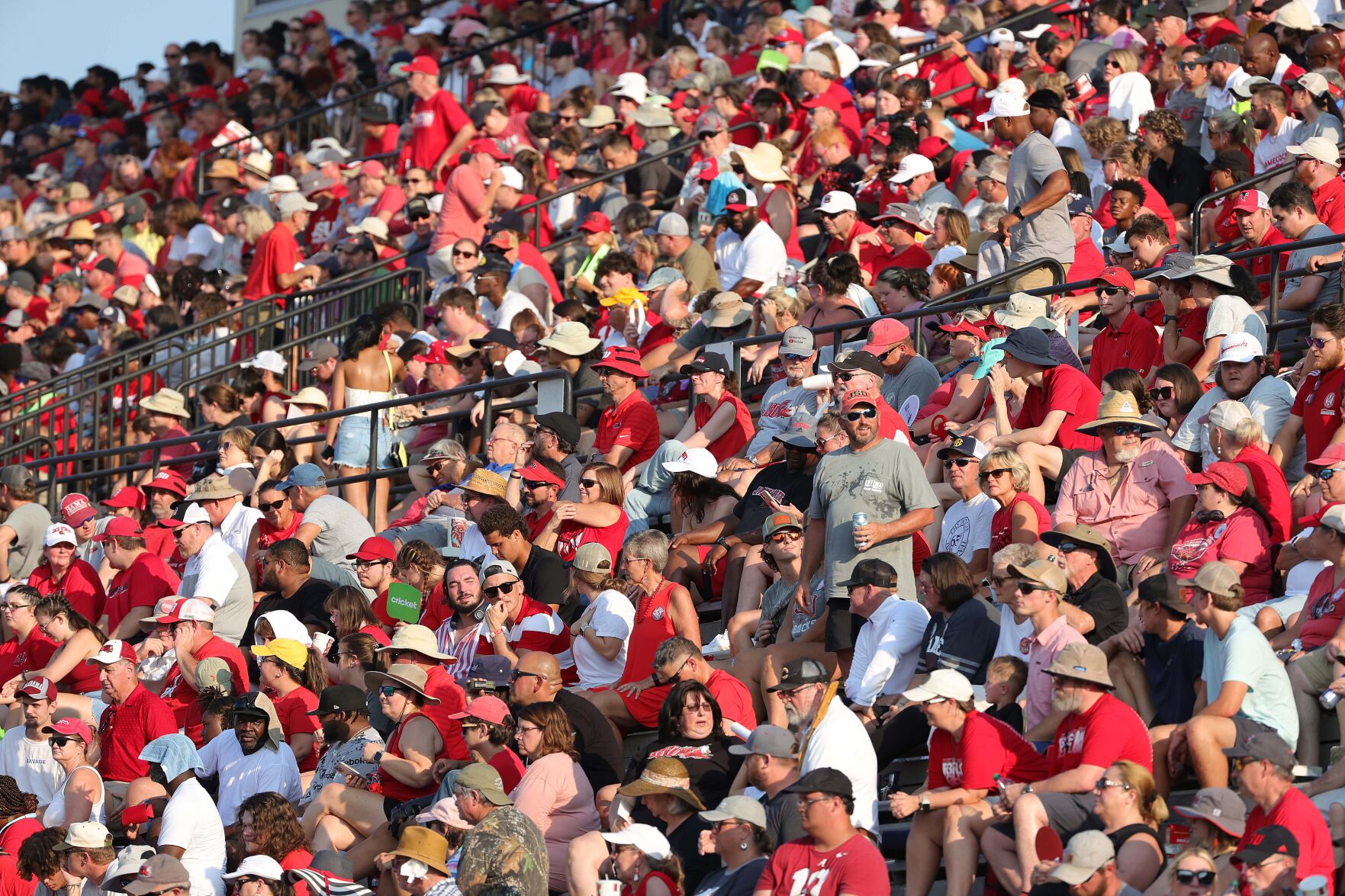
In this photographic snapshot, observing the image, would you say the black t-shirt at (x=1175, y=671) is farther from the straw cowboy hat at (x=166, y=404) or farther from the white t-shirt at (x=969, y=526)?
the straw cowboy hat at (x=166, y=404)

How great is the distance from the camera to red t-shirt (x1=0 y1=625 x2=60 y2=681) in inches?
552

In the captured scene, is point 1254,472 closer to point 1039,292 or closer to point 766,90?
point 1039,292

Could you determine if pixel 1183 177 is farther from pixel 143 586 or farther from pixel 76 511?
pixel 76 511

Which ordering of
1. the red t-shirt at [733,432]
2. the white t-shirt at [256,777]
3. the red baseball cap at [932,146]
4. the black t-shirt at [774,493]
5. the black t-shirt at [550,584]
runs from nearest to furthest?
the white t-shirt at [256,777] < the black t-shirt at [774,493] < the black t-shirt at [550,584] < the red t-shirt at [733,432] < the red baseball cap at [932,146]

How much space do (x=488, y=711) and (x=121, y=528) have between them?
4566mm

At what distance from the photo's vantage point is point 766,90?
61.0ft

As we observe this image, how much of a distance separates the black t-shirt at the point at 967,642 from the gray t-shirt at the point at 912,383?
3.04 meters

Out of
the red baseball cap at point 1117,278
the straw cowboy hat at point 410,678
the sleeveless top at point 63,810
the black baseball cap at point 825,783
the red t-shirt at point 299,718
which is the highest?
the red baseball cap at point 1117,278

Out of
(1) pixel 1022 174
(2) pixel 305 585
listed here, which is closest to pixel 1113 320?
(1) pixel 1022 174

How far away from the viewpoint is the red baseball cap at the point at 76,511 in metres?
15.5

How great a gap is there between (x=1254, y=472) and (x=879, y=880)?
2983mm

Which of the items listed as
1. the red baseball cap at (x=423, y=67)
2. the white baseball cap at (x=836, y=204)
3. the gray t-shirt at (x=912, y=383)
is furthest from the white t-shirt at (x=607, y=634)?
the red baseball cap at (x=423, y=67)

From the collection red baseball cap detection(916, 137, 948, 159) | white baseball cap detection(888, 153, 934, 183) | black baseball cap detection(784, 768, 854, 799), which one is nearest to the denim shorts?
white baseball cap detection(888, 153, 934, 183)

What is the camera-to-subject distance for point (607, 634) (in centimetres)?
1143
